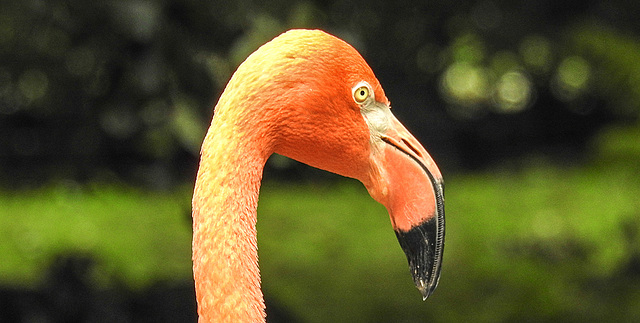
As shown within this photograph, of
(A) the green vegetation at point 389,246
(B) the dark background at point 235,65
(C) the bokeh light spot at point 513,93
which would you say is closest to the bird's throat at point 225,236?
A: (B) the dark background at point 235,65

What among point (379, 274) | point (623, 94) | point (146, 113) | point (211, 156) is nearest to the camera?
point (211, 156)

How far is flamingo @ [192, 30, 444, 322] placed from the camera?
3.39 ft

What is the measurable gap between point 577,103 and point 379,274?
2807 millimetres

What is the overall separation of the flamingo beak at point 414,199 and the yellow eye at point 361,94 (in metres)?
0.07

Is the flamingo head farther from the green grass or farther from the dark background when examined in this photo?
the green grass

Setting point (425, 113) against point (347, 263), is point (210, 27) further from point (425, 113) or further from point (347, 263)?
point (425, 113)

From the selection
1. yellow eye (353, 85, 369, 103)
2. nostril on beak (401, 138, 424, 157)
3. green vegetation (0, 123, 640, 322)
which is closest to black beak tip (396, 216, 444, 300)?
nostril on beak (401, 138, 424, 157)

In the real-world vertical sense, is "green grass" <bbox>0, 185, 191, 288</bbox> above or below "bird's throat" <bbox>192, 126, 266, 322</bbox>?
below

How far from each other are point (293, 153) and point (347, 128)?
0.10m

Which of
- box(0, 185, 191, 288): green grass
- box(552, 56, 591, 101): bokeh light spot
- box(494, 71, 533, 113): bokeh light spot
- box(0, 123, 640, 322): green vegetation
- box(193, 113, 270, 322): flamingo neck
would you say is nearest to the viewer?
box(193, 113, 270, 322): flamingo neck

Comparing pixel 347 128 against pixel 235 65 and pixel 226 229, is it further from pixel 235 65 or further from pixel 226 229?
pixel 235 65

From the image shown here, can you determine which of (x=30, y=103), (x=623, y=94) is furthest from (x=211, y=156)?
(x=30, y=103)

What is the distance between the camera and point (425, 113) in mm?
5445

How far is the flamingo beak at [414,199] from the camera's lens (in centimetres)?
114
